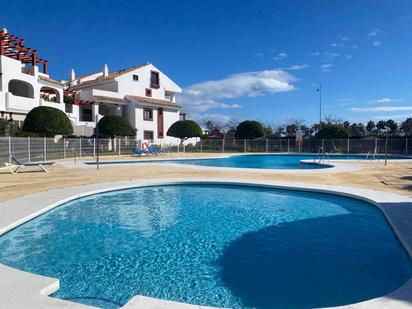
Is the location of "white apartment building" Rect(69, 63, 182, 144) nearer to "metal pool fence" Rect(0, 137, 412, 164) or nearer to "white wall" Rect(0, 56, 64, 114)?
"metal pool fence" Rect(0, 137, 412, 164)

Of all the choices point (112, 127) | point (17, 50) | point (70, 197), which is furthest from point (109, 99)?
point (70, 197)

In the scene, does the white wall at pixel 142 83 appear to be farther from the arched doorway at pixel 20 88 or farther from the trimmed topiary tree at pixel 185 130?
the arched doorway at pixel 20 88

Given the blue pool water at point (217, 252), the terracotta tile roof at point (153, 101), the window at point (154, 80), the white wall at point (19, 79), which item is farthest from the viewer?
the window at point (154, 80)

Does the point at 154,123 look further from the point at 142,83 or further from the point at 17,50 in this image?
the point at 17,50

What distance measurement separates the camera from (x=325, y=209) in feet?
26.5

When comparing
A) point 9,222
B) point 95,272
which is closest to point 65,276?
point 95,272

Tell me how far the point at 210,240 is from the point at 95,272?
2.21m

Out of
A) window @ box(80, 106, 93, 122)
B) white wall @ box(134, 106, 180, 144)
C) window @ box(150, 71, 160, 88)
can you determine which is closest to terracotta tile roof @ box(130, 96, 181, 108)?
white wall @ box(134, 106, 180, 144)

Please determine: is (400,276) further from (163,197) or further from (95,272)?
(163,197)

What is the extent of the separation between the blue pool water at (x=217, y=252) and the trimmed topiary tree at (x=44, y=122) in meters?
15.0

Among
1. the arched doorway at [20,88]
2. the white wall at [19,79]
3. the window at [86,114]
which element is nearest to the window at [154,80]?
the window at [86,114]

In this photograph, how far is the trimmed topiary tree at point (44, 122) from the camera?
69.5 ft

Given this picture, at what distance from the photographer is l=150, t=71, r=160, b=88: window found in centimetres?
3794

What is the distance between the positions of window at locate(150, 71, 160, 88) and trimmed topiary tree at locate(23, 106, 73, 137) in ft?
56.9
